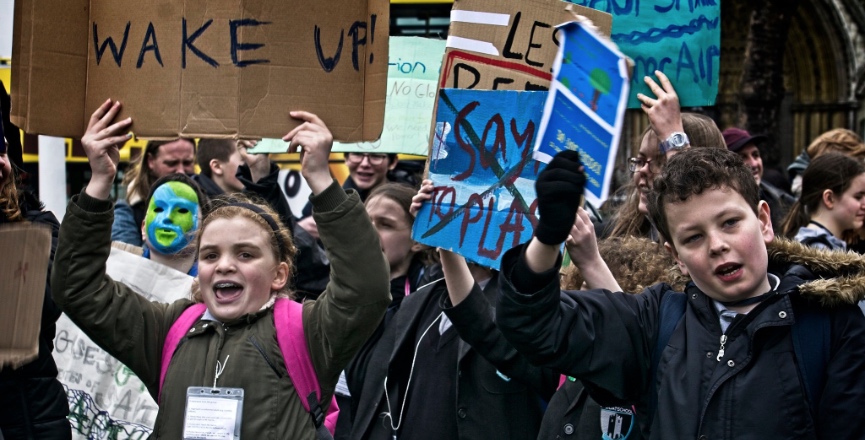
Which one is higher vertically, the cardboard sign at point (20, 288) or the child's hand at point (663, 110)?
the child's hand at point (663, 110)

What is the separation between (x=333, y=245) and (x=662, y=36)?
159 centimetres

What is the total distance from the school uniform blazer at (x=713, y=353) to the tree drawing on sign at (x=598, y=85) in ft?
1.54

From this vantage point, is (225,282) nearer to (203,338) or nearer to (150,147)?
(203,338)

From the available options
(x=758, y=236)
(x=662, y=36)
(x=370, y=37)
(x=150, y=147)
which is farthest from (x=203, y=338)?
(x=150, y=147)

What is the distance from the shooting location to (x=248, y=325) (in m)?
3.50

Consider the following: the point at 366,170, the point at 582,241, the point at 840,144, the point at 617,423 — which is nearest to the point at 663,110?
the point at 582,241

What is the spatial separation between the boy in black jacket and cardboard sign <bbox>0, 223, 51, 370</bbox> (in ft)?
3.79

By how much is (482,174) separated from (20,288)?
1540 millimetres

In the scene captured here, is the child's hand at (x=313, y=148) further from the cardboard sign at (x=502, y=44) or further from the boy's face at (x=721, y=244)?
Result: the boy's face at (x=721, y=244)

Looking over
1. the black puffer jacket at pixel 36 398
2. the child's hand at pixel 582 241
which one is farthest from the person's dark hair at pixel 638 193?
the black puffer jacket at pixel 36 398

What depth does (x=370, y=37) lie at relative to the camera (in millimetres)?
3586

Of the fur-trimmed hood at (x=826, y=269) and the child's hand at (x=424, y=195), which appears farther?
the child's hand at (x=424, y=195)

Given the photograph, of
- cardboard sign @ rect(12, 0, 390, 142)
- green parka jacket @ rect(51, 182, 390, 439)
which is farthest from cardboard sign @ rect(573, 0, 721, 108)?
green parka jacket @ rect(51, 182, 390, 439)

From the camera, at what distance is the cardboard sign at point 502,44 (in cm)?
371
